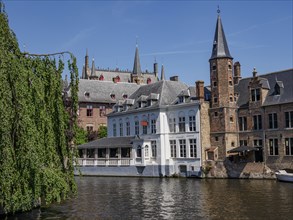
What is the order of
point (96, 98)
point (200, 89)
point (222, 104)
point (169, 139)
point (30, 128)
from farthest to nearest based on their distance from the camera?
point (96, 98)
point (169, 139)
point (200, 89)
point (222, 104)
point (30, 128)

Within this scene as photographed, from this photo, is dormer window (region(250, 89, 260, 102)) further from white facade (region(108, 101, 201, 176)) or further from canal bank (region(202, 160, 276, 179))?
canal bank (region(202, 160, 276, 179))

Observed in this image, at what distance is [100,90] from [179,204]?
149 feet

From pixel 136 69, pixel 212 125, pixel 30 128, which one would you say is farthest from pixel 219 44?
pixel 136 69

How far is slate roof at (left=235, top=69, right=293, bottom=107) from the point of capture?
1555 inches

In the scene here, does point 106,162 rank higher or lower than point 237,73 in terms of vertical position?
lower

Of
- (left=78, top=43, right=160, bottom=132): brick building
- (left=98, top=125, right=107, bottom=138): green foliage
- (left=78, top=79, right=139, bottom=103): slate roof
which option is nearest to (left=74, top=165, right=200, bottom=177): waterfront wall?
(left=98, top=125, right=107, bottom=138): green foliage

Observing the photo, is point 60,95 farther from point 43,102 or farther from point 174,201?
point 174,201

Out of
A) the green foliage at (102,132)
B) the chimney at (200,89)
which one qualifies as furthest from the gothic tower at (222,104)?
the green foliage at (102,132)

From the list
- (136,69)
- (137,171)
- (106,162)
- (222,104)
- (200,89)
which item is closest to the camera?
(222,104)

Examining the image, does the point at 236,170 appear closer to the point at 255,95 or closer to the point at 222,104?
the point at 222,104

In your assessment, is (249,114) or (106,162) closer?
(249,114)

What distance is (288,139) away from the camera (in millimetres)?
38594

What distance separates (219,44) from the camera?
4391 centimetres

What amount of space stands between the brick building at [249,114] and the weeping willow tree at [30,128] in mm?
26168
